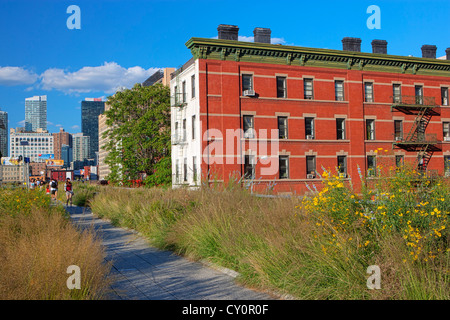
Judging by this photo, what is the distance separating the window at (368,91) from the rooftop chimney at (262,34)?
33.5 ft

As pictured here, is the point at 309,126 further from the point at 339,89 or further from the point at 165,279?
the point at 165,279

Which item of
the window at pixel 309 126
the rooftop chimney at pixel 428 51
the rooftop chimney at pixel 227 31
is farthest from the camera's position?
the rooftop chimney at pixel 428 51

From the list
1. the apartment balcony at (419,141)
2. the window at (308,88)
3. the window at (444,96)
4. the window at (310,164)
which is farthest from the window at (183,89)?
the window at (444,96)

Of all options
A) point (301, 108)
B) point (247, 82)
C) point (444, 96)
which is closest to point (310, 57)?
point (301, 108)

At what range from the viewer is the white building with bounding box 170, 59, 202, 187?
3372 cm

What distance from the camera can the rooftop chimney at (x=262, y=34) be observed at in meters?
35.7

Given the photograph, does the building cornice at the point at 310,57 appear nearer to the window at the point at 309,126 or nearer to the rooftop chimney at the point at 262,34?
the rooftop chimney at the point at 262,34

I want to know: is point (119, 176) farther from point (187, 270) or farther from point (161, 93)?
point (187, 270)

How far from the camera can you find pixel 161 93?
158 feet

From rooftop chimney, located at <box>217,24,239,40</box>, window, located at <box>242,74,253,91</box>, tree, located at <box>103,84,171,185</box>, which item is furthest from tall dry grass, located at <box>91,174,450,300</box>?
tree, located at <box>103,84,171,185</box>

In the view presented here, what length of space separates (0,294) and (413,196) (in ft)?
19.2

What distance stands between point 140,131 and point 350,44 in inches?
906

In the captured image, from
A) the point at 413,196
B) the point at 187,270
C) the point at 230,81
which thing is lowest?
the point at 187,270
